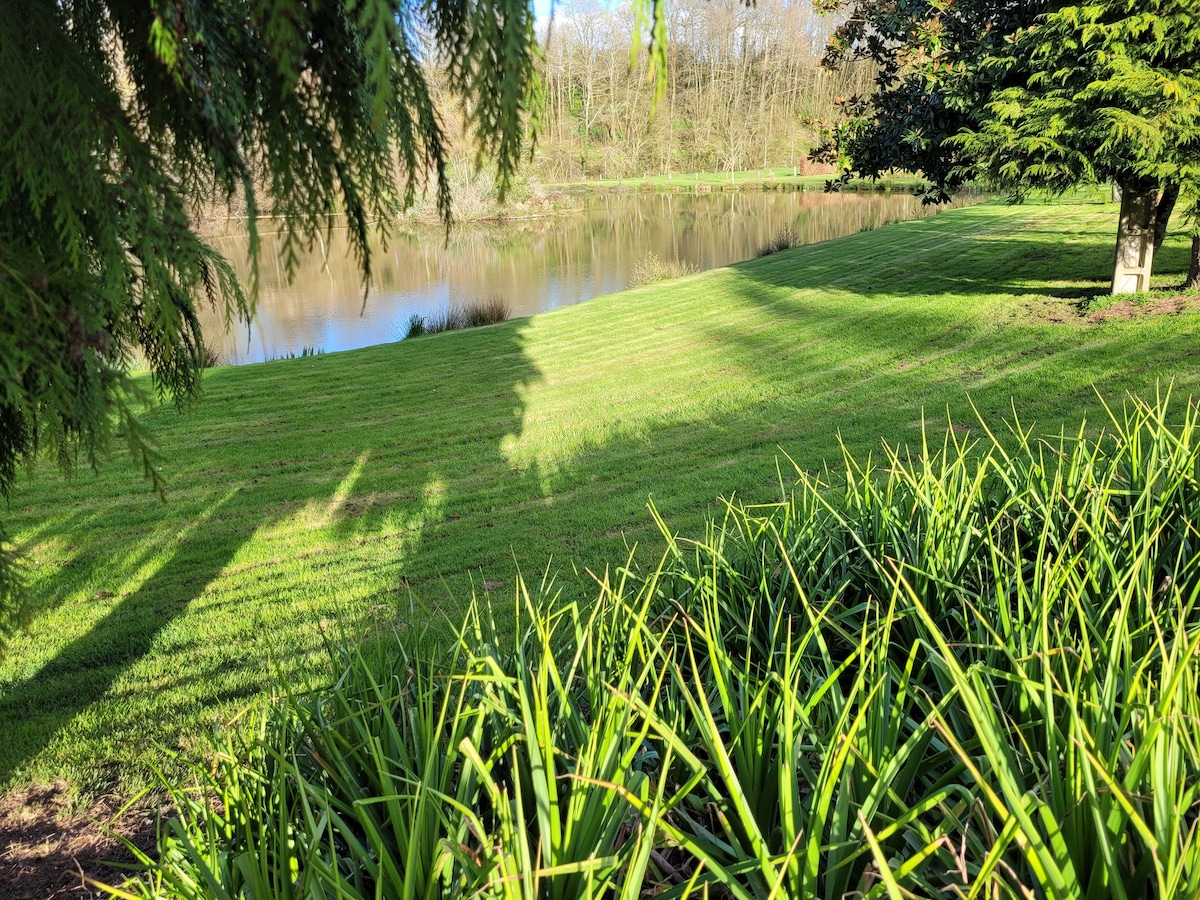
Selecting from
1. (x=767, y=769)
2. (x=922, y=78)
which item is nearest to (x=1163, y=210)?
(x=922, y=78)

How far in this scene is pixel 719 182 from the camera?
4872 cm

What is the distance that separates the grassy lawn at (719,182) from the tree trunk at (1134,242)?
33825 mm

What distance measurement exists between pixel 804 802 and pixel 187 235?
1865 millimetres

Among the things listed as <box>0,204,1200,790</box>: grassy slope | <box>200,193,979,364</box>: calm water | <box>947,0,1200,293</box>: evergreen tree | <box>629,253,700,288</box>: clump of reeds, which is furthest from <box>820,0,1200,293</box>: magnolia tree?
<box>629,253,700,288</box>: clump of reeds

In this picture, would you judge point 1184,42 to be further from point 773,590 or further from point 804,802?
point 804,802

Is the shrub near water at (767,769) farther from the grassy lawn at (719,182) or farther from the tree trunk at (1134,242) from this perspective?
the grassy lawn at (719,182)

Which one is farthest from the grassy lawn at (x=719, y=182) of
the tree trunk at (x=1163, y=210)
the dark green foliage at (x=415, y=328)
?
the tree trunk at (x=1163, y=210)

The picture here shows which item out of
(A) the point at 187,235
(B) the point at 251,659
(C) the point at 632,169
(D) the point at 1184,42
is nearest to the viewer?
(A) the point at 187,235

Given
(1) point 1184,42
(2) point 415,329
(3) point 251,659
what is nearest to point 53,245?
(3) point 251,659

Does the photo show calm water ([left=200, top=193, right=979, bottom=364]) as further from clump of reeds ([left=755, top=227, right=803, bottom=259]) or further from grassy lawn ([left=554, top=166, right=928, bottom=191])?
grassy lawn ([left=554, top=166, right=928, bottom=191])

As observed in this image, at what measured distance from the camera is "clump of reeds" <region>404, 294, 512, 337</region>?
16.8 m

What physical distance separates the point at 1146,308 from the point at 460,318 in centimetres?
1208

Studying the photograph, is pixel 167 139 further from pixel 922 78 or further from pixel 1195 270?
pixel 1195 270

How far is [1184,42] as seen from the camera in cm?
820
